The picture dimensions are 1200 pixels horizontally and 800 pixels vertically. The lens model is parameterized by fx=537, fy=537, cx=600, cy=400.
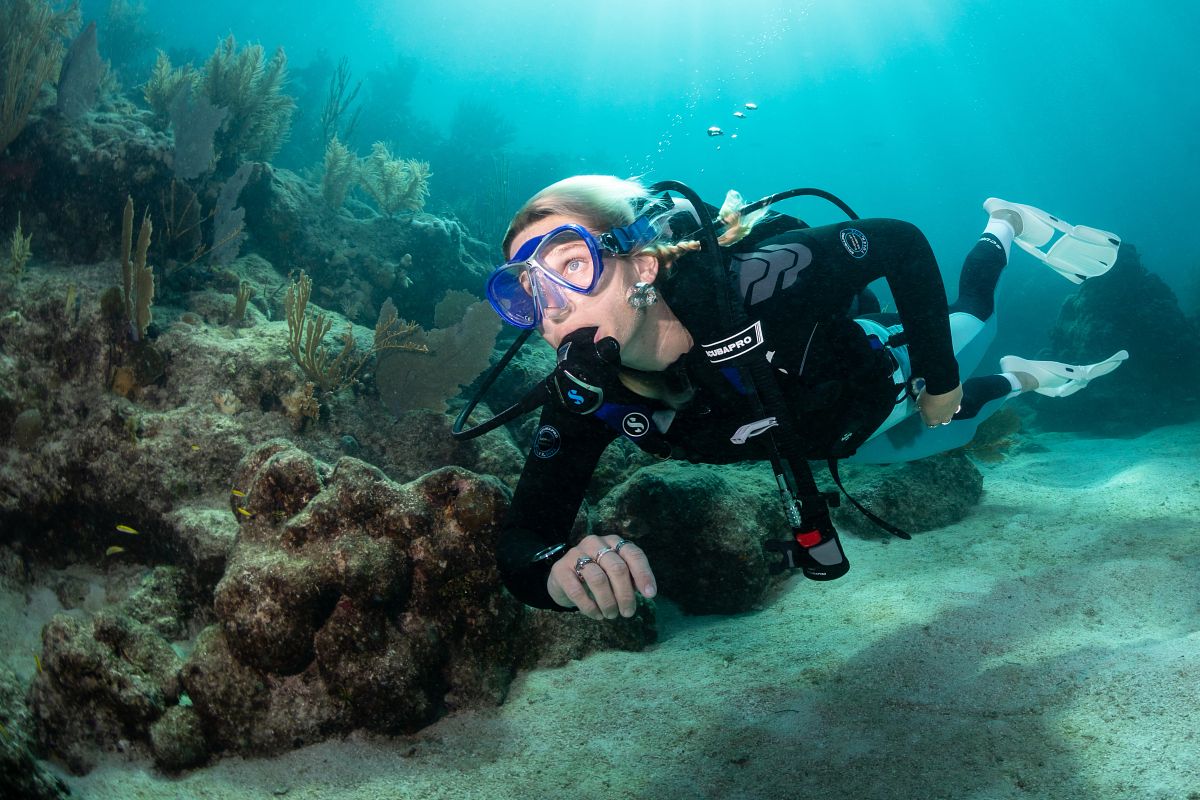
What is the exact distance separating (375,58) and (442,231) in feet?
287

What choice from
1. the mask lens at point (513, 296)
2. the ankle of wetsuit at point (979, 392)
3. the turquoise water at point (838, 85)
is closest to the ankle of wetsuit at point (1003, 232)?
the ankle of wetsuit at point (979, 392)

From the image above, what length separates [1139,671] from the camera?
Answer: 86.0 inches

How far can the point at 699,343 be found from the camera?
240 cm

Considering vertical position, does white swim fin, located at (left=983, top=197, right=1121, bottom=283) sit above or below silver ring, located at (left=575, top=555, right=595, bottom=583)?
above

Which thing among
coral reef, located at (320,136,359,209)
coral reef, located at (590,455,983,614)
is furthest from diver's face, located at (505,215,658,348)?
coral reef, located at (320,136,359,209)

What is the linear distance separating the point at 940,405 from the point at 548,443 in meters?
2.07

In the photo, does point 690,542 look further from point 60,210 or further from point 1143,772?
point 60,210

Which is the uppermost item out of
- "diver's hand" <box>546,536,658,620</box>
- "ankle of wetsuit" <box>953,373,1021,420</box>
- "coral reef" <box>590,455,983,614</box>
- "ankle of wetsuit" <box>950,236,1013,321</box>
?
"ankle of wetsuit" <box>950,236,1013,321</box>

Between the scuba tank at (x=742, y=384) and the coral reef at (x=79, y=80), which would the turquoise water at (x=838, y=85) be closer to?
the coral reef at (x=79, y=80)

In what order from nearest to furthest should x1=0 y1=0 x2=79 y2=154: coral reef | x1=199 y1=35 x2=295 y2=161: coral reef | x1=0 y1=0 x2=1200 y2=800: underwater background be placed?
x1=0 y1=0 x2=1200 y2=800: underwater background → x1=0 y1=0 x2=79 y2=154: coral reef → x1=199 y1=35 x2=295 y2=161: coral reef

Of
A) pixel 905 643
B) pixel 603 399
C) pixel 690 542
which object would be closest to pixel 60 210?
pixel 603 399

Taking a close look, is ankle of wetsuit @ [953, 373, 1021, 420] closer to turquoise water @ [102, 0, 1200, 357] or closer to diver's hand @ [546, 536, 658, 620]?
diver's hand @ [546, 536, 658, 620]

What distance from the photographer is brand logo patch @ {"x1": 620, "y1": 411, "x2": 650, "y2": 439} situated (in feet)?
8.46

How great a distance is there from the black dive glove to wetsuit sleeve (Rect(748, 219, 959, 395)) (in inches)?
37.6
